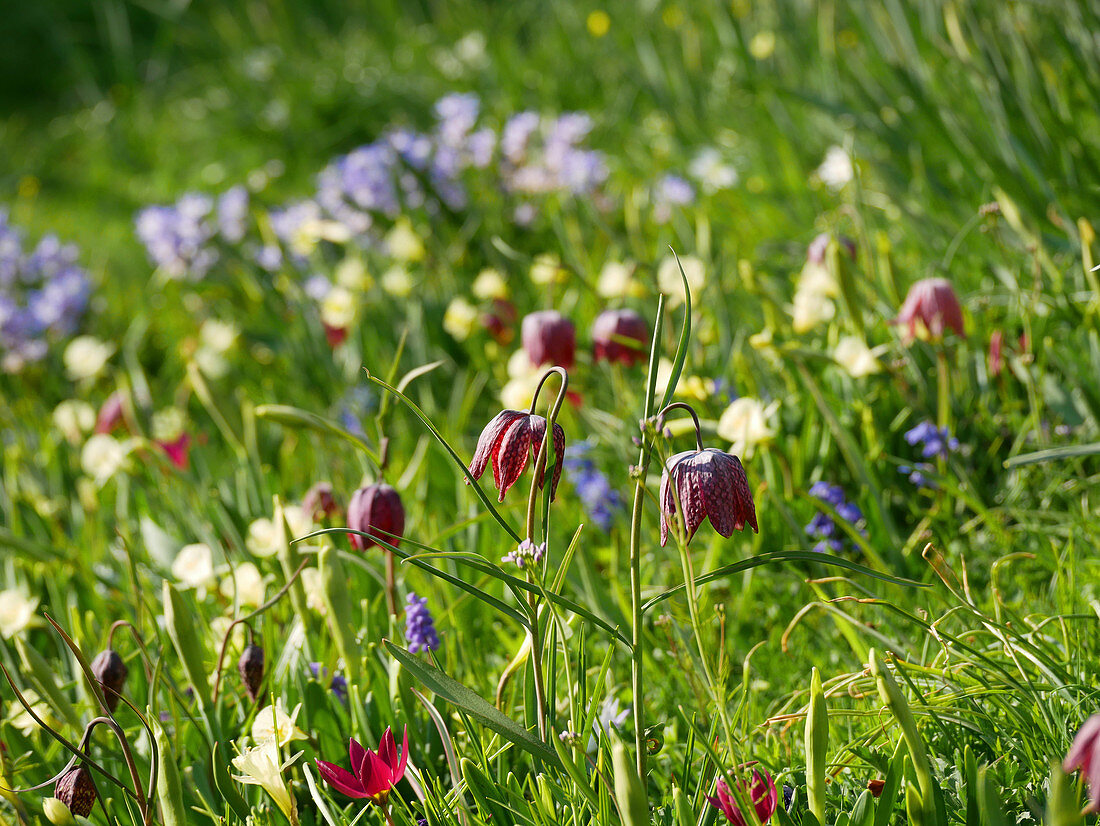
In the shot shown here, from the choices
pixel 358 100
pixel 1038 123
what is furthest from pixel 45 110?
pixel 1038 123

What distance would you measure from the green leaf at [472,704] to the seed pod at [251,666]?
1.10 feet

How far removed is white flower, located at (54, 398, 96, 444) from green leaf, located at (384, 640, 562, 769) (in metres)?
1.71

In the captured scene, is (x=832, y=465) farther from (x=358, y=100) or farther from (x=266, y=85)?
(x=266, y=85)

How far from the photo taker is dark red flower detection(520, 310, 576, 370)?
1495mm

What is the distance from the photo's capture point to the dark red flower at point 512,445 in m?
0.83

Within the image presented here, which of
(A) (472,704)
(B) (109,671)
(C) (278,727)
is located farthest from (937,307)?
(B) (109,671)

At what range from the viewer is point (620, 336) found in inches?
59.6

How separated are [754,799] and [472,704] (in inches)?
10.3

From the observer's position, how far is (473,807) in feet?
3.31

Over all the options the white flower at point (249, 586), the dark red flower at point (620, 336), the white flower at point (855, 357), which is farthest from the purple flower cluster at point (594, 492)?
the white flower at point (249, 586)

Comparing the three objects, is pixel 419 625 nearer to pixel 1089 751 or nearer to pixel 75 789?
pixel 75 789

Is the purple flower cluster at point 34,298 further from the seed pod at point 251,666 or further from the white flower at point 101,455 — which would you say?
the seed pod at point 251,666

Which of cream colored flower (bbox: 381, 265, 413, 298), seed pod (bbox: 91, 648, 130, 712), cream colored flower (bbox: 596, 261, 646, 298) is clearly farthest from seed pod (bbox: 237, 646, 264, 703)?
cream colored flower (bbox: 381, 265, 413, 298)

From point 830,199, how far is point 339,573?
1742 millimetres
